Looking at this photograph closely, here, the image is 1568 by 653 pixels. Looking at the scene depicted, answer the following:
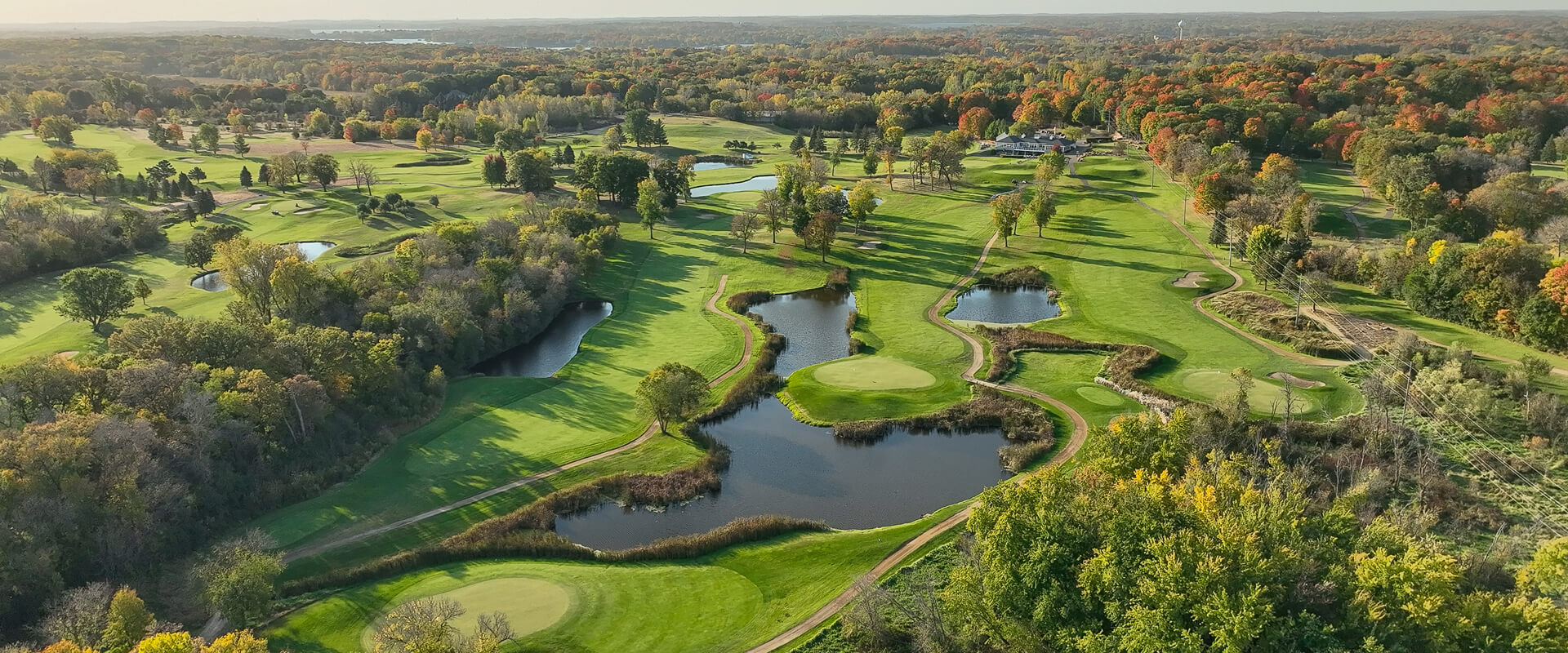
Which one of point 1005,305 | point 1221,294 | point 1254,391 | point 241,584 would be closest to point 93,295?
point 241,584

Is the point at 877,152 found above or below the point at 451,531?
above

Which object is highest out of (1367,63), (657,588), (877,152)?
(1367,63)

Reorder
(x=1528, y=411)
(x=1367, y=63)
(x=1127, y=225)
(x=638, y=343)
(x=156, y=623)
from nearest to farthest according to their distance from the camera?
(x=156, y=623)
(x=1528, y=411)
(x=638, y=343)
(x=1127, y=225)
(x=1367, y=63)

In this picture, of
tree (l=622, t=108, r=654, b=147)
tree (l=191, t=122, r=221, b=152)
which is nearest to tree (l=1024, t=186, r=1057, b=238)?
tree (l=622, t=108, r=654, b=147)

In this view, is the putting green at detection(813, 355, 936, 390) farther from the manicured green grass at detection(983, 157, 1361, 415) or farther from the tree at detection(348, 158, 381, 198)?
the tree at detection(348, 158, 381, 198)

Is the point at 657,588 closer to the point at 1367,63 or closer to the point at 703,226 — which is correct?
the point at 703,226

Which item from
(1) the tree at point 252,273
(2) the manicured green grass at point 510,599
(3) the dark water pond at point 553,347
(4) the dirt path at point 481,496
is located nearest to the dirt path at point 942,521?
(2) the manicured green grass at point 510,599

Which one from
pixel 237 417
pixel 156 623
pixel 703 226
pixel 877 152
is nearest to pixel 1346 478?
pixel 156 623
